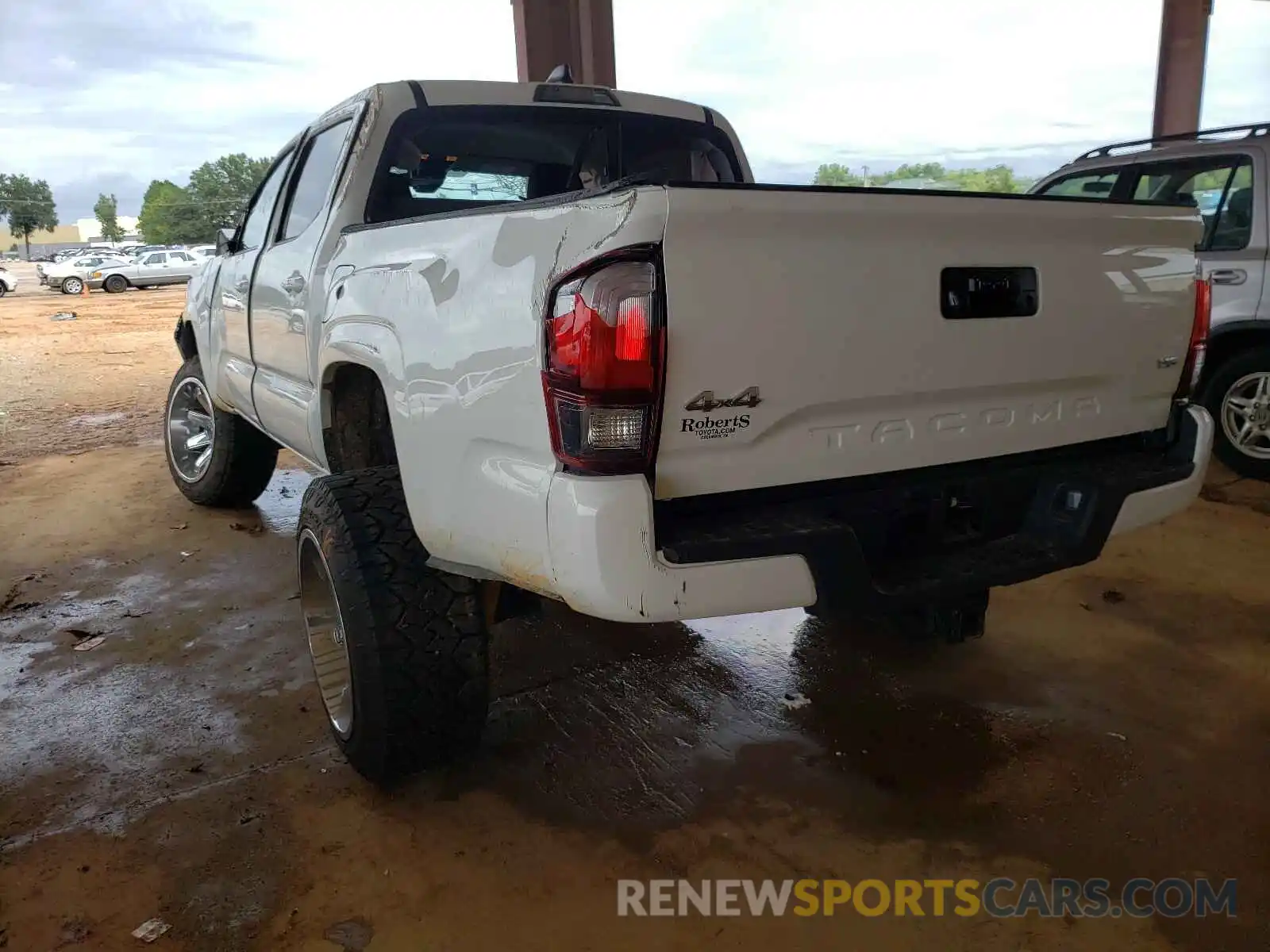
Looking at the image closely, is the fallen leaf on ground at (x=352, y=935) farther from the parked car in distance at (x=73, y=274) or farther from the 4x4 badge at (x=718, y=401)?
the parked car in distance at (x=73, y=274)

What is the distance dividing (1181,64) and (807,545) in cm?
1267

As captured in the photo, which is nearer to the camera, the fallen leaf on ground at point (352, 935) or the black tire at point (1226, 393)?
the fallen leaf on ground at point (352, 935)

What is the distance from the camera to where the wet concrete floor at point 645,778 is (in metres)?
2.00

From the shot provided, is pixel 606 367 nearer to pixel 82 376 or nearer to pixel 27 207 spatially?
pixel 82 376

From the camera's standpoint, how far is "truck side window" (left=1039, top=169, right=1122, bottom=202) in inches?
222

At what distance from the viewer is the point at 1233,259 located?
5074mm

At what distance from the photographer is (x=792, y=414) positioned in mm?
1854

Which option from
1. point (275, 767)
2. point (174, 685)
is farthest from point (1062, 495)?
point (174, 685)

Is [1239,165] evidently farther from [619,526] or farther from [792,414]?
[619,526]

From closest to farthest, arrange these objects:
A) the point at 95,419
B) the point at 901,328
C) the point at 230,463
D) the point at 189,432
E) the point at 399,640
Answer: the point at 901,328, the point at 399,640, the point at 230,463, the point at 189,432, the point at 95,419

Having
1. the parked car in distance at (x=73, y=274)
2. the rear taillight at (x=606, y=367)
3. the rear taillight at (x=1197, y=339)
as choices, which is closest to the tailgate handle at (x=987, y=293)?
the rear taillight at (x=1197, y=339)

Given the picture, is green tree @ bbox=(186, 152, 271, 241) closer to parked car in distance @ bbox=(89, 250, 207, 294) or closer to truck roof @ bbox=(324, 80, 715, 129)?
parked car in distance @ bbox=(89, 250, 207, 294)

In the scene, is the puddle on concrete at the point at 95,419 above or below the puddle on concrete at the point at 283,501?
above

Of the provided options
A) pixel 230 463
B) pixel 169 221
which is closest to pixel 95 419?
pixel 230 463
